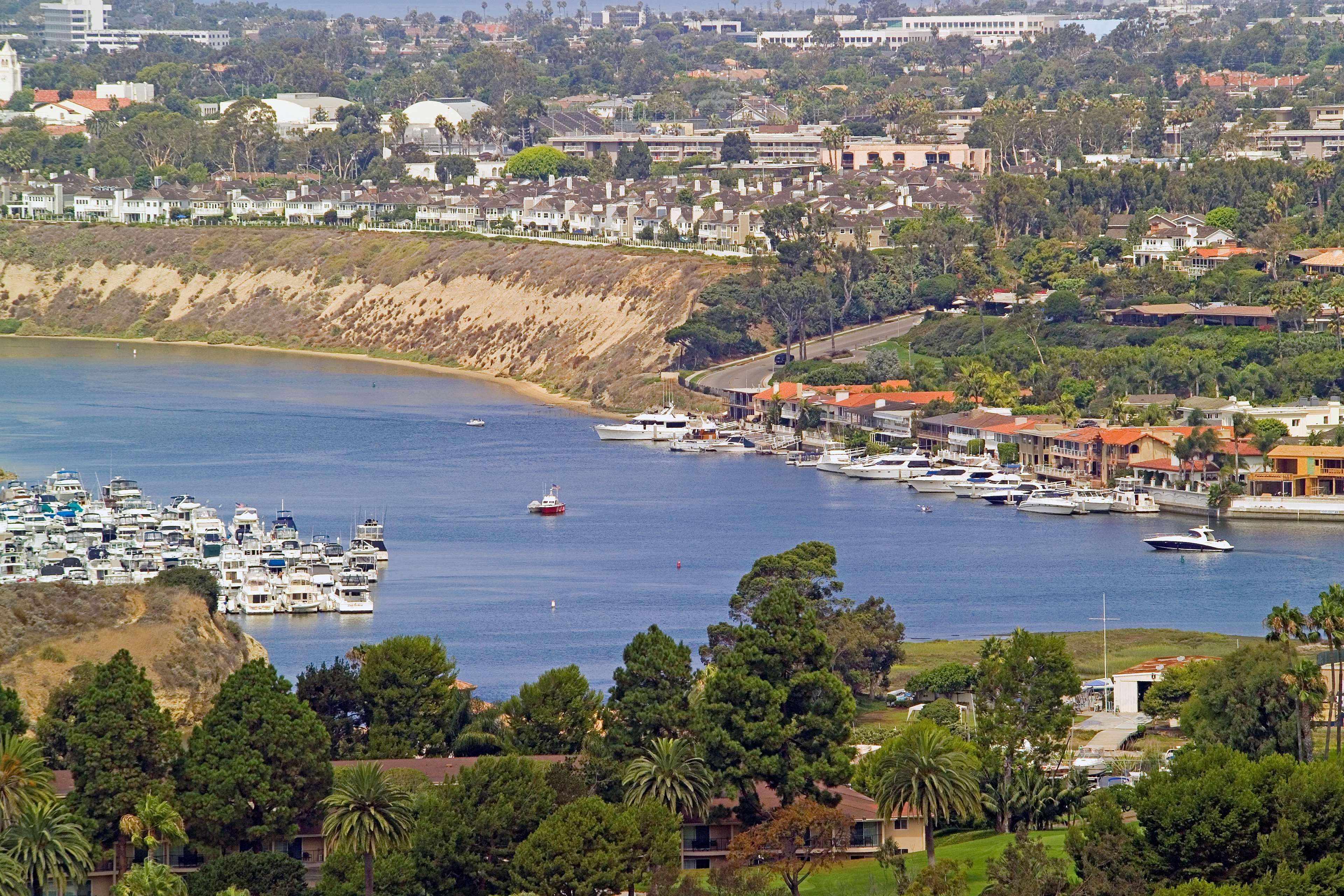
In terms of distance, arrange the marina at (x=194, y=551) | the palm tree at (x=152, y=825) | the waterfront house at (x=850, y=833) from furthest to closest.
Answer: the marina at (x=194, y=551)
the waterfront house at (x=850, y=833)
the palm tree at (x=152, y=825)

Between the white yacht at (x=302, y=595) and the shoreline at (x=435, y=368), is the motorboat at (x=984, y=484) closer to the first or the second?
the shoreline at (x=435, y=368)

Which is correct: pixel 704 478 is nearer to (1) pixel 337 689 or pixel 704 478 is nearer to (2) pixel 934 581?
(2) pixel 934 581

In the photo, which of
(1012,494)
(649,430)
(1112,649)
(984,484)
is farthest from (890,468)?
(1112,649)

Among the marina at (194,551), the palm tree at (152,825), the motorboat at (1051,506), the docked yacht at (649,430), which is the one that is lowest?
the motorboat at (1051,506)

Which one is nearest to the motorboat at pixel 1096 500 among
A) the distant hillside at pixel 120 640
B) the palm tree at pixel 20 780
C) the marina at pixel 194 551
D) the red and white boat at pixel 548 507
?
the red and white boat at pixel 548 507

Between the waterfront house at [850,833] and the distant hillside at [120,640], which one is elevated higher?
the distant hillside at [120,640]
